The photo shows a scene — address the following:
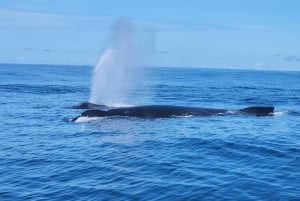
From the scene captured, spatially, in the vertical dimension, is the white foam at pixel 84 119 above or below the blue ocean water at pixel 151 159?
above

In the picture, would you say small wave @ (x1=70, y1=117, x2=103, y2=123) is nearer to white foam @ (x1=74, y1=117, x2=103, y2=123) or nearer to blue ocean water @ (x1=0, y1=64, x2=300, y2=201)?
white foam @ (x1=74, y1=117, x2=103, y2=123)

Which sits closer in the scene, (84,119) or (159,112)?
(84,119)

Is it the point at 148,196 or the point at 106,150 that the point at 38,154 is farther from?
the point at 148,196

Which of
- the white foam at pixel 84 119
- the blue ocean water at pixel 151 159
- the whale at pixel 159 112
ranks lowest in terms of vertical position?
the blue ocean water at pixel 151 159

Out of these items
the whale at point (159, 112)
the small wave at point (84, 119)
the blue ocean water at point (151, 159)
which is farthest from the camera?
the whale at point (159, 112)

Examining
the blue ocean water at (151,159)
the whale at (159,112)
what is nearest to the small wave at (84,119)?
the whale at (159,112)

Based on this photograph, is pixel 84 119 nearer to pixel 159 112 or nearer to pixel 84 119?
pixel 84 119

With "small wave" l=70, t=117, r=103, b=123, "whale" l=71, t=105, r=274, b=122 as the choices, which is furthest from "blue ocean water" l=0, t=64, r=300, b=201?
"whale" l=71, t=105, r=274, b=122

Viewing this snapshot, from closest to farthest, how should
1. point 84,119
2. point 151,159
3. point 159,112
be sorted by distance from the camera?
1. point 151,159
2. point 84,119
3. point 159,112

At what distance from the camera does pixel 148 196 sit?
1491 centimetres

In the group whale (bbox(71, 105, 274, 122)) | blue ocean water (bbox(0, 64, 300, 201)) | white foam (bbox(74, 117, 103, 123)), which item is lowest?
blue ocean water (bbox(0, 64, 300, 201))

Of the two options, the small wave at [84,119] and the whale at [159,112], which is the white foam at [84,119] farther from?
the whale at [159,112]

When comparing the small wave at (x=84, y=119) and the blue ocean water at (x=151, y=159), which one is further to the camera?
the small wave at (x=84, y=119)

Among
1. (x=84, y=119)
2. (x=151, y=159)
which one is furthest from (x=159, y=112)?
A: (x=151, y=159)
